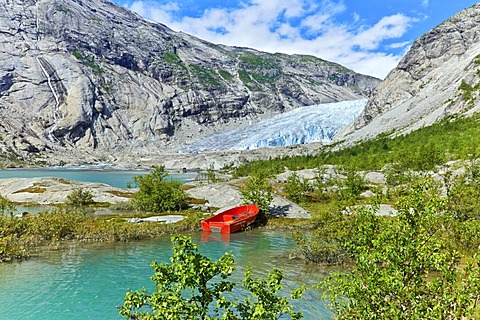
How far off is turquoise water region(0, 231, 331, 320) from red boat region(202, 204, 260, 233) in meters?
3.44

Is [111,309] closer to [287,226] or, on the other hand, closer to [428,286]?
[428,286]

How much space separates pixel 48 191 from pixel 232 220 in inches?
1669

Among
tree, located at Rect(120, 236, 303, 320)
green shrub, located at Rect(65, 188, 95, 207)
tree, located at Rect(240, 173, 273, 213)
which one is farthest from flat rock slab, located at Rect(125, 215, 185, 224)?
tree, located at Rect(120, 236, 303, 320)

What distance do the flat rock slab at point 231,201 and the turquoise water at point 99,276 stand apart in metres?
14.6

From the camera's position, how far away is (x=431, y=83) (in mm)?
150500

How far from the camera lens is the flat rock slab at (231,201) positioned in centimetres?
5091

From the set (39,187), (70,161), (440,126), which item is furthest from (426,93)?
(70,161)

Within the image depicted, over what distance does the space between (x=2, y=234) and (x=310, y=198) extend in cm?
4647

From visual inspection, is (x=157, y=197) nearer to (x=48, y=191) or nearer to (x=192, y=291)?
(x=48, y=191)

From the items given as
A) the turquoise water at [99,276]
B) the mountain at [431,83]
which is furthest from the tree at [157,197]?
the mountain at [431,83]

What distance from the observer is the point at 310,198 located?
6362cm

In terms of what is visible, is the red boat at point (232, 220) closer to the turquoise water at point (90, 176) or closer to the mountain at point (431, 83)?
the turquoise water at point (90, 176)

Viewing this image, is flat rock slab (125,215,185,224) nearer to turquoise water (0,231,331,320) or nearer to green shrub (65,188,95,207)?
turquoise water (0,231,331,320)

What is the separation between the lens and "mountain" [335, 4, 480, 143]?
114m
